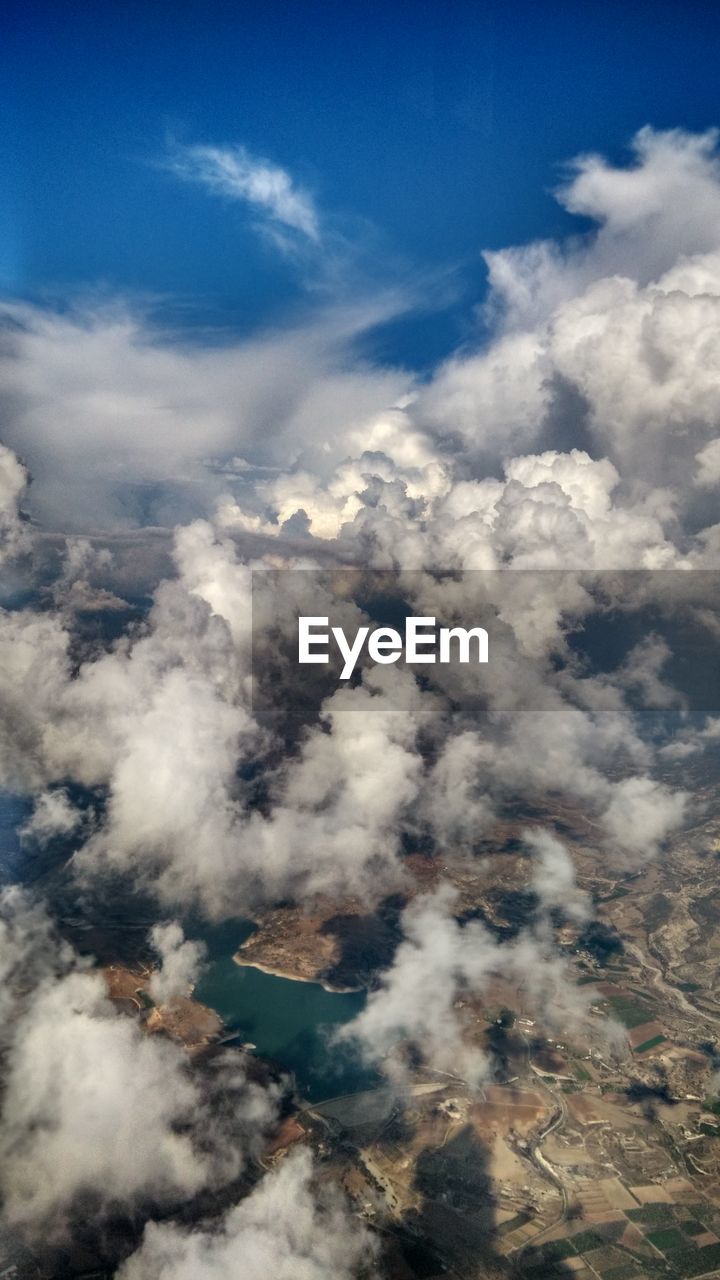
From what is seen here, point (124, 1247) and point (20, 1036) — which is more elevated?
point (20, 1036)

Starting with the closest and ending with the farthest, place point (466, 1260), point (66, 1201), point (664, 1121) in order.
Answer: point (466, 1260) → point (66, 1201) → point (664, 1121)

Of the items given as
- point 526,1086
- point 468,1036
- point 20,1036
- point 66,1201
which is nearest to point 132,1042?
point 20,1036

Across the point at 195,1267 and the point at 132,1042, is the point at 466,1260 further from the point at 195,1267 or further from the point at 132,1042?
the point at 132,1042

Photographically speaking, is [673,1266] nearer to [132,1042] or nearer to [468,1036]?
[468,1036]

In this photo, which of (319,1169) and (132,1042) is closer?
(319,1169)

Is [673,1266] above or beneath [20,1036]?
beneath

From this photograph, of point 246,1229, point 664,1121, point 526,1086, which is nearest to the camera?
point 246,1229

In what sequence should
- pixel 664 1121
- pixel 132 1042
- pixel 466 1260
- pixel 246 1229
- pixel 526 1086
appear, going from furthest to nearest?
1. pixel 132 1042
2. pixel 526 1086
3. pixel 664 1121
4. pixel 246 1229
5. pixel 466 1260

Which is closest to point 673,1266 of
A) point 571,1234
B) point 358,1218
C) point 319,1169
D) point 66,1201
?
point 571,1234

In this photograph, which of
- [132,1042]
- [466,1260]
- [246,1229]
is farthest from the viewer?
[132,1042]
